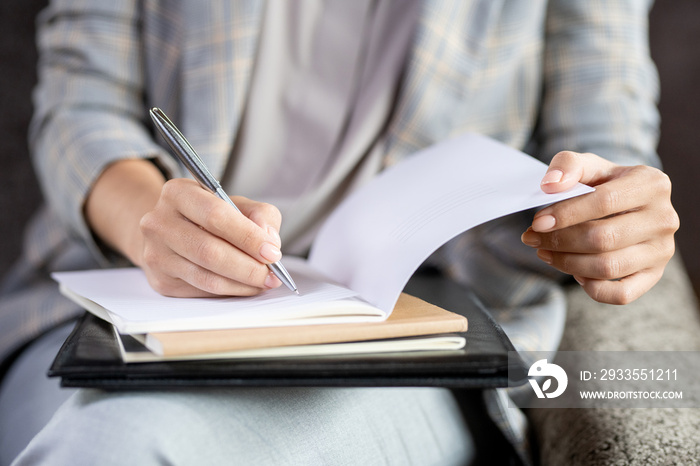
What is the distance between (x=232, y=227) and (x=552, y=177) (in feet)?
0.71

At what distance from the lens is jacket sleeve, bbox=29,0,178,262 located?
1.91 feet

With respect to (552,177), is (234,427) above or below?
below

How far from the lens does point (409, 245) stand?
0.39 m

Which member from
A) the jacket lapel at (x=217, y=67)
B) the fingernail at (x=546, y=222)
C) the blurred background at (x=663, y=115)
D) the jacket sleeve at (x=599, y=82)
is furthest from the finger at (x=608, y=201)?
the blurred background at (x=663, y=115)

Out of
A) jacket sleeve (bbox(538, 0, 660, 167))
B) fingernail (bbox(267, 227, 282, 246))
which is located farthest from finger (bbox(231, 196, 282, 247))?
jacket sleeve (bbox(538, 0, 660, 167))

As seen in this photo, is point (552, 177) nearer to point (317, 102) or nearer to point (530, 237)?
point (530, 237)

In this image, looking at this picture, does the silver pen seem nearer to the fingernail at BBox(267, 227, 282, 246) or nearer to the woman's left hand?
the fingernail at BBox(267, 227, 282, 246)

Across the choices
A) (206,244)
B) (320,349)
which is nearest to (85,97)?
(206,244)

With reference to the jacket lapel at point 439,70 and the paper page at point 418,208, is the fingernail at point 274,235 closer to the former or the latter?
the paper page at point 418,208

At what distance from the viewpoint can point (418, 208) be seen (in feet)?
1.39

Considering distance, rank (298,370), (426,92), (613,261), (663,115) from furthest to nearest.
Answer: (663,115)
(426,92)
(613,261)
(298,370)

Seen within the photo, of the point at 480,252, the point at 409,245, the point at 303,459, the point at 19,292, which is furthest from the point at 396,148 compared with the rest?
the point at 19,292

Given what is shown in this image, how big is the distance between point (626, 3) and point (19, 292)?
0.84m

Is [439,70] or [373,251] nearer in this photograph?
[373,251]
